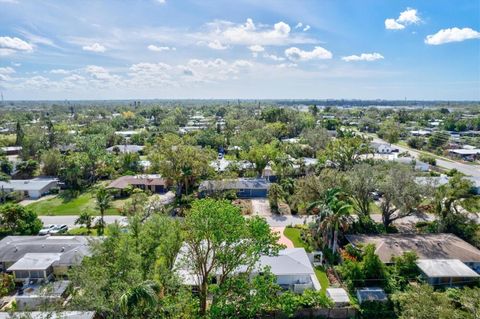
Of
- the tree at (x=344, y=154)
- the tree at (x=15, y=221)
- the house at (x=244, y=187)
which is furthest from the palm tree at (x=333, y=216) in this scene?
the tree at (x=15, y=221)

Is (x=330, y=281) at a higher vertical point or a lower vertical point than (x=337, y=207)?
lower

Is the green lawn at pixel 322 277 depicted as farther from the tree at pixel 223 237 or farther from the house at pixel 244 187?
the house at pixel 244 187

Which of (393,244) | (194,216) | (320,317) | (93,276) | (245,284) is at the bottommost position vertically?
(320,317)

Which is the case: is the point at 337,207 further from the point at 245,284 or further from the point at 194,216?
the point at 194,216

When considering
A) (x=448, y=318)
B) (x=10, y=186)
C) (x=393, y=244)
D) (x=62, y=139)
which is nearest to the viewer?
(x=448, y=318)

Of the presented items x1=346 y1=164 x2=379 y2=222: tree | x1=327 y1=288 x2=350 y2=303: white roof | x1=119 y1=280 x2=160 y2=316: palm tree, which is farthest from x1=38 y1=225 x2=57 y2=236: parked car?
x1=346 y1=164 x2=379 y2=222: tree

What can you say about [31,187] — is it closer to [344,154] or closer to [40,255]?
[40,255]

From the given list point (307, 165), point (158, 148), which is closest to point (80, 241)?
point (158, 148)

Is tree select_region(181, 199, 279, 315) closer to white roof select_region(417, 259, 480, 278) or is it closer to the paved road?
white roof select_region(417, 259, 480, 278)
